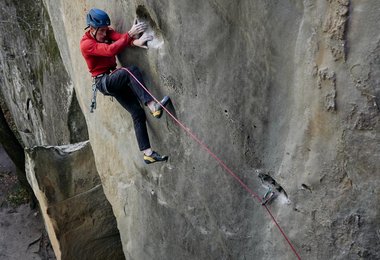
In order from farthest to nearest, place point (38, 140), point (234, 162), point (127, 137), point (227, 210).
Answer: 1. point (38, 140)
2. point (127, 137)
3. point (227, 210)
4. point (234, 162)

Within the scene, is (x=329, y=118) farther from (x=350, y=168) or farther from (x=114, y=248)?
(x=114, y=248)

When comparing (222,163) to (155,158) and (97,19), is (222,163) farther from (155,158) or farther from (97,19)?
(97,19)

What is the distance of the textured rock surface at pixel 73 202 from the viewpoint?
308 inches

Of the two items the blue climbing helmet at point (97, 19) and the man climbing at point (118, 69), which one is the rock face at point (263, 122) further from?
the blue climbing helmet at point (97, 19)

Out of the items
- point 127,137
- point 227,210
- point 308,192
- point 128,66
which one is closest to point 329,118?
point 308,192

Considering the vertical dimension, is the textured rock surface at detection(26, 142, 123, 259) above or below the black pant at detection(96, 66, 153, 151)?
below

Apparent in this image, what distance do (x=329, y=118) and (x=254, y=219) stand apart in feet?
4.37

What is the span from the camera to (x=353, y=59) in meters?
2.74

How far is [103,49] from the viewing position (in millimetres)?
4371

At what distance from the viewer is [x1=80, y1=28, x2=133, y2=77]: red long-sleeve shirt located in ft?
14.1

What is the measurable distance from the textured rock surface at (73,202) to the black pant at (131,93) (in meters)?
3.41

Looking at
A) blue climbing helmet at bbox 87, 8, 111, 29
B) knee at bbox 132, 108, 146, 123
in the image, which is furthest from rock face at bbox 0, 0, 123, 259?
blue climbing helmet at bbox 87, 8, 111, 29

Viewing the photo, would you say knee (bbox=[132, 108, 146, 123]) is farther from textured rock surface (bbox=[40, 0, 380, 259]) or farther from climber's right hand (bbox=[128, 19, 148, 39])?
climber's right hand (bbox=[128, 19, 148, 39])

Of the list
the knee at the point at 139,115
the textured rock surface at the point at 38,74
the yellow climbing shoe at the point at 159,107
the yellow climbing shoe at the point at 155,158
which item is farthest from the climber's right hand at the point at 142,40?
the textured rock surface at the point at 38,74
